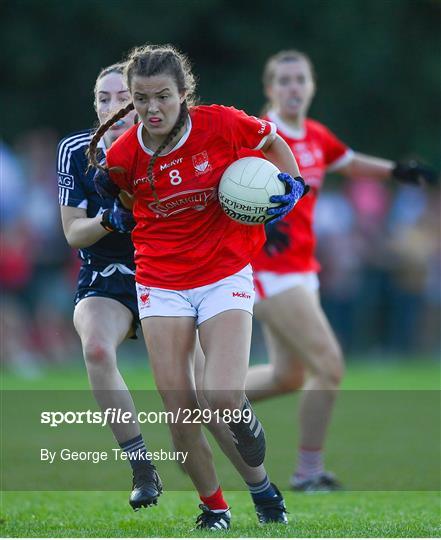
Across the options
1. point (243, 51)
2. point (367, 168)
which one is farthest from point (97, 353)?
point (243, 51)

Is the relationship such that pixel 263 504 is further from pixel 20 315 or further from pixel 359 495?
pixel 20 315

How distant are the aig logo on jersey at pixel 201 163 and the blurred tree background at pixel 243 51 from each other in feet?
42.8

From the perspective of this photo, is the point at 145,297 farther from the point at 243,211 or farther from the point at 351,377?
the point at 351,377

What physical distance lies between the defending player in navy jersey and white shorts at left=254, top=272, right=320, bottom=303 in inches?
66.0

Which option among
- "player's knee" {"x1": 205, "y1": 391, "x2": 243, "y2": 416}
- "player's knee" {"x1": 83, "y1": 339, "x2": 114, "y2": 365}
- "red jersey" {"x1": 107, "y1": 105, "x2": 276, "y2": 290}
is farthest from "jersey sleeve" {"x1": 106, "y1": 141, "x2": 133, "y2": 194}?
"player's knee" {"x1": 205, "y1": 391, "x2": 243, "y2": 416}

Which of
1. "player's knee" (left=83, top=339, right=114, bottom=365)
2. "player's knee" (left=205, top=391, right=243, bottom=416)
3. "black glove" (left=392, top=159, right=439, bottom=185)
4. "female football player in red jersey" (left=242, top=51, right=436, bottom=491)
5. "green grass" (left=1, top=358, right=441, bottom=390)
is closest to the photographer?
"player's knee" (left=205, top=391, right=243, bottom=416)

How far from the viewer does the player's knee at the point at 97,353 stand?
5.98 m

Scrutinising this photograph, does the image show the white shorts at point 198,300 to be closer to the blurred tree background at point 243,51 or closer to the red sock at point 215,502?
the red sock at point 215,502

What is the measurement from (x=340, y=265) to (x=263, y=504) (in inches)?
409

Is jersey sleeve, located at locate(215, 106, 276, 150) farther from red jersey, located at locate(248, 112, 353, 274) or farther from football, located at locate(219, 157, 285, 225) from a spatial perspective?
red jersey, located at locate(248, 112, 353, 274)

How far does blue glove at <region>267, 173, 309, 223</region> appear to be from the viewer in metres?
5.73

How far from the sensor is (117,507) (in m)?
6.70

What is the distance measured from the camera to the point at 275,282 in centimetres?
795

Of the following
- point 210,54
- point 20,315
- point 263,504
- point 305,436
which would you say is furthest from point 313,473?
point 210,54
